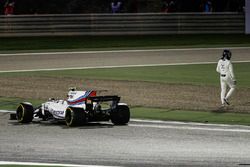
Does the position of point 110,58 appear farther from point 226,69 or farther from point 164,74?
point 226,69

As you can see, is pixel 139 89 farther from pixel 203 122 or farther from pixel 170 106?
pixel 203 122

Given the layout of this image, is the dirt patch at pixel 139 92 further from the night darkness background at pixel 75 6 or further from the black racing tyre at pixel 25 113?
the night darkness background at pixel 75 6

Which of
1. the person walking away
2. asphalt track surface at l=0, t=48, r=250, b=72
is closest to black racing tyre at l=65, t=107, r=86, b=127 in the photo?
the person walking away

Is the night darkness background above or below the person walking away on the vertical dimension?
above

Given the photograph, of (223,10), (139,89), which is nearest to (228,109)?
(139,89)

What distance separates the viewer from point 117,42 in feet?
133

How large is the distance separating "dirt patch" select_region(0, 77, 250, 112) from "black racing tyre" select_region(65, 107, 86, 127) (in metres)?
3.11

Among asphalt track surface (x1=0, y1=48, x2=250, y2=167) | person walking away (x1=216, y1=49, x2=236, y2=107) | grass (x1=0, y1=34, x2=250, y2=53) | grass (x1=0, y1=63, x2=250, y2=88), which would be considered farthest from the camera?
grass (x1=0, y1=34, x2=250, y2=53)

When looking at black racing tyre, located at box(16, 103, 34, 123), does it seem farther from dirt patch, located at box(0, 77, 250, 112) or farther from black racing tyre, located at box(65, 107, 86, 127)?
Answer: dirt patch, located at box(0, 77, 250, 112)

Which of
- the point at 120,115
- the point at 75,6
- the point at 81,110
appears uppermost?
the point at 75,6

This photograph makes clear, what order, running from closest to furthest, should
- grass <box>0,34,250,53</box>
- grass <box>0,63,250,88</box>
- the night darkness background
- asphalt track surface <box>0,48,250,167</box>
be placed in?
asphalt track surface <box>0,48,250,167</box>
grass <box>0,63,250,88</box>
grass <box>0,34,250,53</box>
the night darkness background

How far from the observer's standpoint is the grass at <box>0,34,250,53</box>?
38594mm

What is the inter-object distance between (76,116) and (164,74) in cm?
1229

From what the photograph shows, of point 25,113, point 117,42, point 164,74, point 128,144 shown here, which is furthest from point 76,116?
point 117,42
